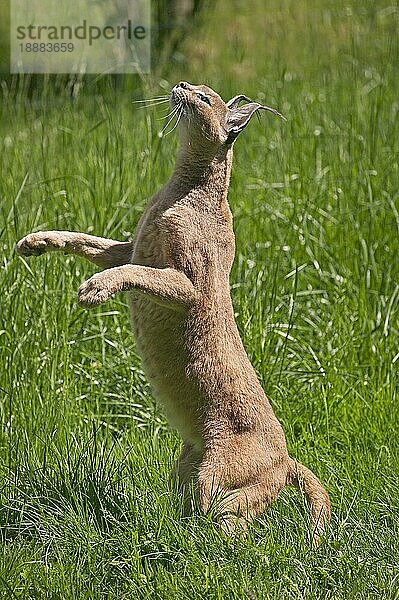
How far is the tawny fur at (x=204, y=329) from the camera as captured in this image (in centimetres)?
325

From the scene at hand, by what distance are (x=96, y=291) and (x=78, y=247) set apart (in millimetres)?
537

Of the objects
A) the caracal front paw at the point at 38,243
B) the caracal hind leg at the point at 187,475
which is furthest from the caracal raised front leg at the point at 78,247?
the caracal hind leg at the point at 187,475

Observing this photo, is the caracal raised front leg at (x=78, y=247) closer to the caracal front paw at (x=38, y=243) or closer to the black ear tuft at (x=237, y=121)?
the caracal front paw at (x=38, y=243)

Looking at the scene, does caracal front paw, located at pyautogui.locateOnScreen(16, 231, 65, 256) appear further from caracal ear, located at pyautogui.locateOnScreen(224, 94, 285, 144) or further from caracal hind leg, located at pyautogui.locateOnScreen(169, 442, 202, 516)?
caracal hind leg, located at pyautogui.locateOnScreen(169, 442, 202, 516)

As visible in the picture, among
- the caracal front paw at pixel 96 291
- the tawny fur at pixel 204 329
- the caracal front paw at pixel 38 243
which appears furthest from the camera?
the caracal front paw at pixel 38 243

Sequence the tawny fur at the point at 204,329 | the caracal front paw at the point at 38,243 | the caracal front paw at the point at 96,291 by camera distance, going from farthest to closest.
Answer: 1. the caracal front paw at the point at 38,243
2. the tawny fur at the point at 204,329
3. the caracal front paw at the point at 96,291

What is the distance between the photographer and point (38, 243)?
3.40 m

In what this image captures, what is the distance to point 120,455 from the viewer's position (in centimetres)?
412

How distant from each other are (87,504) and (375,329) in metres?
2.07

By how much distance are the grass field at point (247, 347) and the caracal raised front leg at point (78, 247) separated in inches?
31.3

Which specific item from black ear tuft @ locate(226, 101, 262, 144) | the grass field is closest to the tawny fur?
black ear tuft @ locate(226, 101, 262, 144)

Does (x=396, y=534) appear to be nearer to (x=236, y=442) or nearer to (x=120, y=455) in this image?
(x=236, y=442)

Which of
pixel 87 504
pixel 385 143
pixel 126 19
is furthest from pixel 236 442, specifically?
pixel 126 19

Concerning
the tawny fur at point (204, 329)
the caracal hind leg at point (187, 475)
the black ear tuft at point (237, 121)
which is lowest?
the caracal hind leg at point (187, 475)
